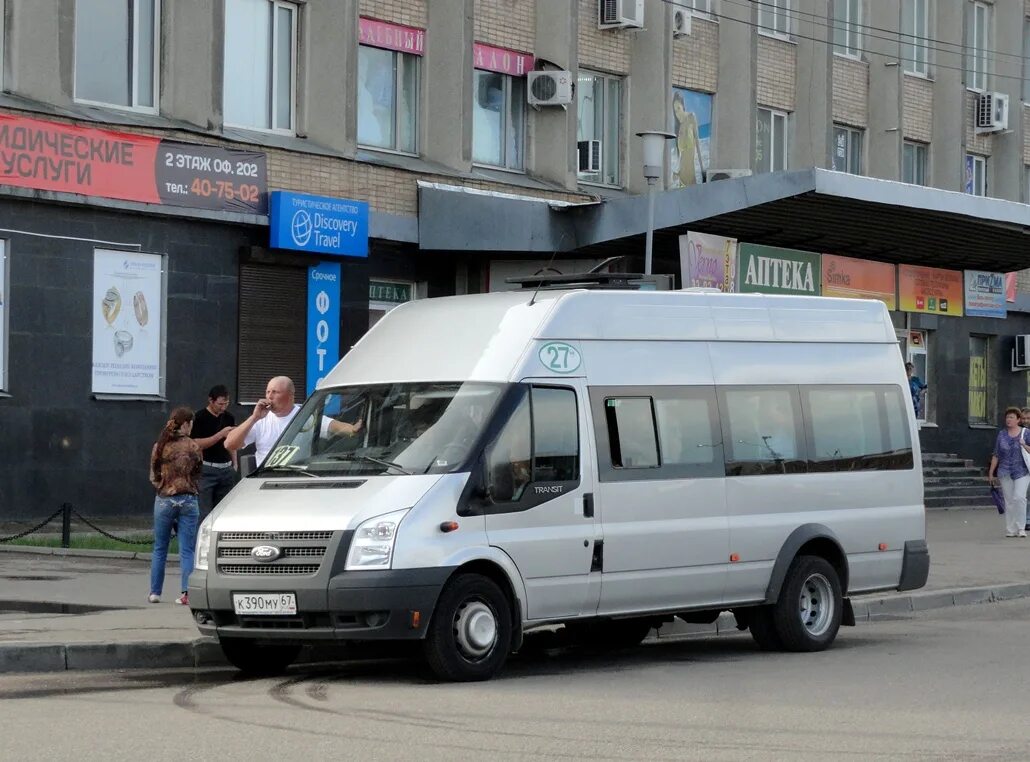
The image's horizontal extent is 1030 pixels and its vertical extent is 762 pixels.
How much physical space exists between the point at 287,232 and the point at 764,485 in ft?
41.9

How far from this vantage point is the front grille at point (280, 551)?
10391 mm

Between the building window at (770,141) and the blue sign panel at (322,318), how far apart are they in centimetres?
1085

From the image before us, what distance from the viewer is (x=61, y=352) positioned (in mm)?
21891

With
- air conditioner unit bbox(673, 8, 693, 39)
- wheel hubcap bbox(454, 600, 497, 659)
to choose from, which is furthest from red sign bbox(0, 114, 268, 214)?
wheel hubcap bbox(454, 600, 497, 659)

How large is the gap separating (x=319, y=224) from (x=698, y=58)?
10120 millimetres

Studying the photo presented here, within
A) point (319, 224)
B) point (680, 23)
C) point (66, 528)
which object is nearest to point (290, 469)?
point (66, 528)

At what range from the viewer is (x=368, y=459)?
35.9 feet

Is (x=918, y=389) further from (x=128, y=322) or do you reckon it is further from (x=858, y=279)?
(x=128, y=322)

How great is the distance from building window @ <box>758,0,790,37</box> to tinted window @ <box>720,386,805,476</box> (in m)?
22.0

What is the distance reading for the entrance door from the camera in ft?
35.7

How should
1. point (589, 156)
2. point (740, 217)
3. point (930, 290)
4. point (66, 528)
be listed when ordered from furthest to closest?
point (930, 290) → point (589, 156) → point (740, 217) → point (66, 528)

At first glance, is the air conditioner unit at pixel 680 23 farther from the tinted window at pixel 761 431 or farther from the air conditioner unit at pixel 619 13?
the tinted window at pixel 761 431

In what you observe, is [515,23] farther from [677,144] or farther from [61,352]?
[61,352]

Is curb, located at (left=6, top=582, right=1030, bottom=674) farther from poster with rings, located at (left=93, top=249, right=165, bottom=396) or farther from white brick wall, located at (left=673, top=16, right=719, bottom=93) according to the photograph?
white brick wall, located at (left=673, top=16, right=719, bottom=93)
